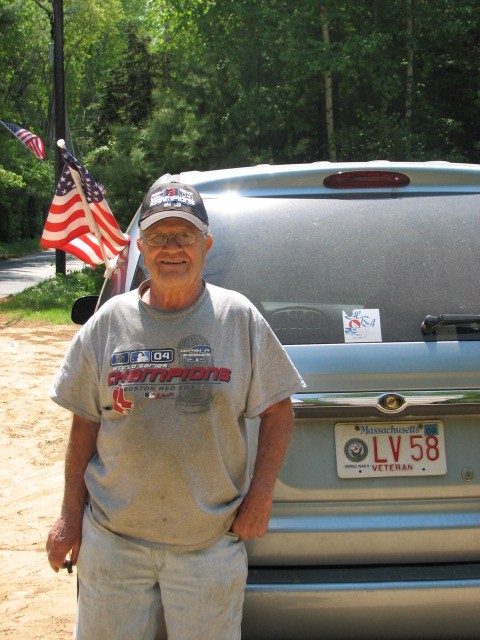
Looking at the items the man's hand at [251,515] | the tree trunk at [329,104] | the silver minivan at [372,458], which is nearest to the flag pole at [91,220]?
the silver minivan at [372,458]

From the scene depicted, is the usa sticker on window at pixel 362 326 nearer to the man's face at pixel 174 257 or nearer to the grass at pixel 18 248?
the man's face at pixel 174 257

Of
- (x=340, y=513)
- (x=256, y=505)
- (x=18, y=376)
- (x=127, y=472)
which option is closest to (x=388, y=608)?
(x=340, y=513)

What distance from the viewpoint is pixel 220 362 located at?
256 cm

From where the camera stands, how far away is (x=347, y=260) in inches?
129

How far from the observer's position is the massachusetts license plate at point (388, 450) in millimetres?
3045

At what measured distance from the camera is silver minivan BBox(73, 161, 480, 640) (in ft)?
9.73

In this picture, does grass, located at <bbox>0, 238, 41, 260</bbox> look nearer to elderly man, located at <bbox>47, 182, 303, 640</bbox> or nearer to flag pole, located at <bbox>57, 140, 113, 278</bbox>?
flag pole, located at <bbox>57, 140, 113, 278</bbox>

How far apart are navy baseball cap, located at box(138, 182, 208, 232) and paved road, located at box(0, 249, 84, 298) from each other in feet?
68.0

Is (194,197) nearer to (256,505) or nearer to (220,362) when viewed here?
(220,362)

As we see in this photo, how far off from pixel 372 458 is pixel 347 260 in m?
0.70

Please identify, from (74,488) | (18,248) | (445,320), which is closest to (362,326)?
(445,320)

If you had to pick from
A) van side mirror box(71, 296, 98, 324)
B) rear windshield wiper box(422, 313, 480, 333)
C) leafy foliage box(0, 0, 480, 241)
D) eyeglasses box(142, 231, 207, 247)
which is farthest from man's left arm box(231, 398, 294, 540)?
leafy foliage box(0, 0, 480, 241)

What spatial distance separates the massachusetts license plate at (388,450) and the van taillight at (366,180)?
0.90 metres

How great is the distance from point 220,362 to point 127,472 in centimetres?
39
